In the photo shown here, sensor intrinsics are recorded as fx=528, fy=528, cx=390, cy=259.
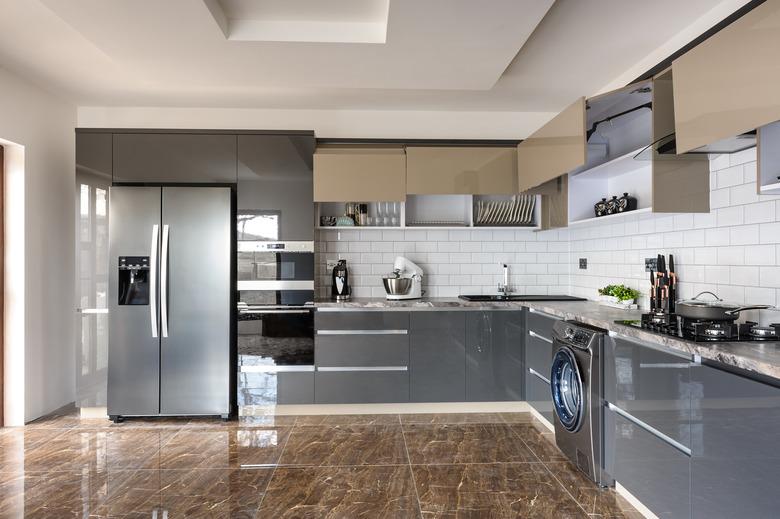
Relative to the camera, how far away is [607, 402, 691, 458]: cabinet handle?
2084mm

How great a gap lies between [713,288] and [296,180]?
2952 mm

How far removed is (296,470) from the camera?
3119 mm

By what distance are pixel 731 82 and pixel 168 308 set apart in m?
3.75

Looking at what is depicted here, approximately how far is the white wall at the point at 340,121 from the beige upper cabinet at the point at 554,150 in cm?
53

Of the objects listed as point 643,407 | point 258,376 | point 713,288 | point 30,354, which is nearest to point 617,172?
point 713,288

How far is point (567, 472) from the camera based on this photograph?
3074mm

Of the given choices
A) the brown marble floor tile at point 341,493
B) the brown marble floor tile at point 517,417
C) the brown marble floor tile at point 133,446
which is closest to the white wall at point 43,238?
the brown marble floor tile at point 133,446

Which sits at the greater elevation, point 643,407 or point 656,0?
point 656,0

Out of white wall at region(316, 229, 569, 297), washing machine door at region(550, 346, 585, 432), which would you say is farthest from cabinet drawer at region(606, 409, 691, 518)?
white wall at region(316, 229, 569, 297)

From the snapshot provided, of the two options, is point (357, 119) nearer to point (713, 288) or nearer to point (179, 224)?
point (179, 224)

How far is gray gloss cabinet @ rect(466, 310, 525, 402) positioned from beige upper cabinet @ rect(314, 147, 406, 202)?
1210 mm

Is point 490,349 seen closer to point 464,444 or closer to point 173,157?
point 464,444

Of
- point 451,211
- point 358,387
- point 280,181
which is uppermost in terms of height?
point 280,181

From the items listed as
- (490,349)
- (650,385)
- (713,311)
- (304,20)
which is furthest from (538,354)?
(304,20)
